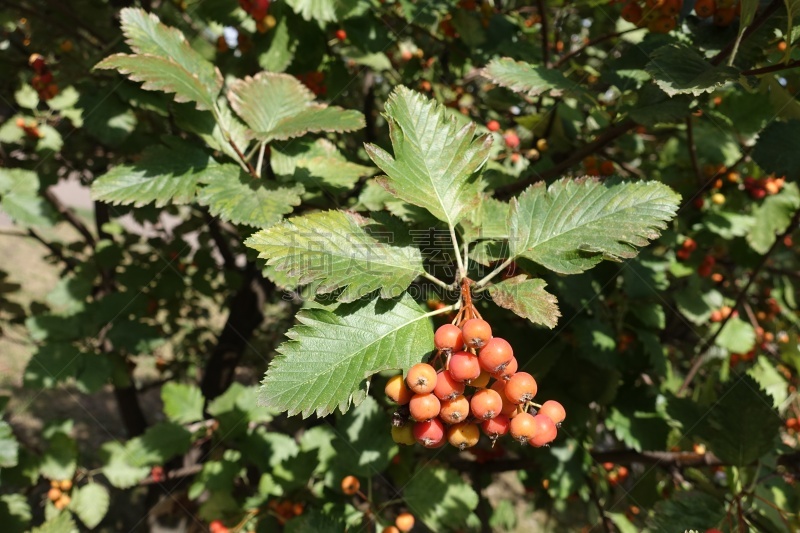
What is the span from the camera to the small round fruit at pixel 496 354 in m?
1.08

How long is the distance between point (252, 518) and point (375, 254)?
194 cm

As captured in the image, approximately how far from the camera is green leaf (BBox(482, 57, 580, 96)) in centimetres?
171

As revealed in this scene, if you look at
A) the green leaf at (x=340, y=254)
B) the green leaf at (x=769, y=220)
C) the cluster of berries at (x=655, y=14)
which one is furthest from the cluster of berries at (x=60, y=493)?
the green leaf at (x=769, y=220)

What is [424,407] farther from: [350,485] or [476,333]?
[350,485]

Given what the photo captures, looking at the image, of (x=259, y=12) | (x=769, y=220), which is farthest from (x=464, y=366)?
(x=769, y=220)

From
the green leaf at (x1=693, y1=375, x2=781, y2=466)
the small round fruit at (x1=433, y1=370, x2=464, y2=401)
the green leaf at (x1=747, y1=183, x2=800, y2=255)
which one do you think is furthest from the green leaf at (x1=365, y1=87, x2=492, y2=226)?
the green leaf at (x1=747, y1=183, x2=800, y2=255)

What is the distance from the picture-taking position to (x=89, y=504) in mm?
2848

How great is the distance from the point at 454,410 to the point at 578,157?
121 cm

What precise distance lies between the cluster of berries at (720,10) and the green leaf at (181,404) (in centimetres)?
287

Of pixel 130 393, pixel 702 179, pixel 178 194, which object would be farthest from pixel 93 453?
pixel 702 179

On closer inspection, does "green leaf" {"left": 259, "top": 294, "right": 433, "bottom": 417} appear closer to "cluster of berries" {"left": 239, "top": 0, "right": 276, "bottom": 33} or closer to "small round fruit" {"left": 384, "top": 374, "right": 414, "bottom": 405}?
"small round fruit" {"left": 384, "top": 374, "right": 414, "bottom": 405}

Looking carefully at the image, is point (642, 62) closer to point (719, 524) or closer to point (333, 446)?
point (719, 524)

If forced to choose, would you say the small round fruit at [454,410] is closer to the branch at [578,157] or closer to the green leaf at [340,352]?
the green leaf at [340,352]

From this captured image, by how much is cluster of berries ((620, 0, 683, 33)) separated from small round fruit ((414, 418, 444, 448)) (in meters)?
1.65
